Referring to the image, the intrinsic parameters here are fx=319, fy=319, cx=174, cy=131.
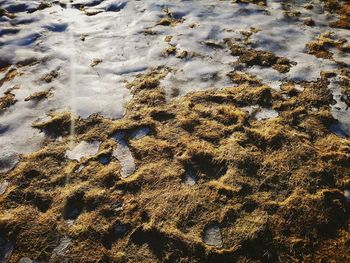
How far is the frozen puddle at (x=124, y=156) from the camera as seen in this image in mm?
2428

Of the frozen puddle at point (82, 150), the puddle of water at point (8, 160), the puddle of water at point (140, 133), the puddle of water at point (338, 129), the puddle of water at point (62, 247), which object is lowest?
the puddle of water at point (62, 247)

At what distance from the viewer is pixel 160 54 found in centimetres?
357

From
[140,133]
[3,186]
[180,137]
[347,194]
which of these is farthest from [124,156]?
[347,194]

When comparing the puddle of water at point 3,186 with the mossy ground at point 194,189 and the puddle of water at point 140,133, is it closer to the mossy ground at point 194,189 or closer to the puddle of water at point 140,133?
the mossy ground at point 194,189

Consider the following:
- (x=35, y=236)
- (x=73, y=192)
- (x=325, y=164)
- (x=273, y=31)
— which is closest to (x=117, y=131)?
(x=73, y=192)

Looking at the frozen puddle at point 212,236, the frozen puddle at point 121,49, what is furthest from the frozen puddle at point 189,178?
the frozen puddle at point 121,49

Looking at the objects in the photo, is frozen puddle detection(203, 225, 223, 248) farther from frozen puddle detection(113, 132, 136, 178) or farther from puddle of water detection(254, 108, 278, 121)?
puddle of water detection(254, 108, 278, 121)

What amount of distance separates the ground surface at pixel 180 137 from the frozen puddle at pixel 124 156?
11mm

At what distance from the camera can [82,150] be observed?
2.62m

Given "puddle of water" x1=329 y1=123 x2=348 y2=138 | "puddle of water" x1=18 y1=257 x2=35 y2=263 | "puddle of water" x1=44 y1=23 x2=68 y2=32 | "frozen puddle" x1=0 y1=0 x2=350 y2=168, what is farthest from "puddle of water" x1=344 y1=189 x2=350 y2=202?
"puddle of water" x1=44 y1=23 x2=68 y2=32

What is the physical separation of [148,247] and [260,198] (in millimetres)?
809

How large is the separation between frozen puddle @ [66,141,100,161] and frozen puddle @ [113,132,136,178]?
0.18m

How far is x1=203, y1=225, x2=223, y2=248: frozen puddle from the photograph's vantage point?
6.49ft

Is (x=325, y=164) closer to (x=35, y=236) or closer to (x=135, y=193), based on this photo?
(x=135, y=193)
